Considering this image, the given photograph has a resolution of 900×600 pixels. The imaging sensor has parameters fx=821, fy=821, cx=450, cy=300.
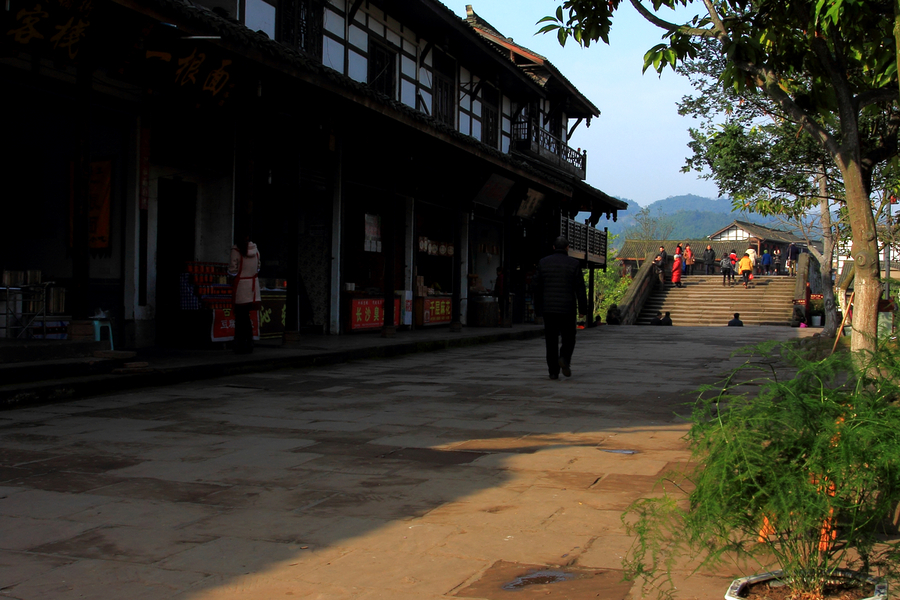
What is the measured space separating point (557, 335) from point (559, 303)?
15.6 inches

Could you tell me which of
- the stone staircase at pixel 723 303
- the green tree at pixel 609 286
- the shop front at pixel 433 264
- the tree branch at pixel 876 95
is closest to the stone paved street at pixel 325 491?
the tree branch at pixel 876 95

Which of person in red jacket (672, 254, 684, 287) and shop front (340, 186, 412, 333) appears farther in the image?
person in red jacket (672, 254, 684, 287)

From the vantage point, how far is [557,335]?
10125mm

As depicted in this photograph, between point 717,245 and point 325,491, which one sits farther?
point 717,245

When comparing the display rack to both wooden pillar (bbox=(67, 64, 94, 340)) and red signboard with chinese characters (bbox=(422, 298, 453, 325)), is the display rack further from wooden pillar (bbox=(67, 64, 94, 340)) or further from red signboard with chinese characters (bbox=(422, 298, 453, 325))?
red signboard with chinese characters (bbox=(422, 298, 453, 325))

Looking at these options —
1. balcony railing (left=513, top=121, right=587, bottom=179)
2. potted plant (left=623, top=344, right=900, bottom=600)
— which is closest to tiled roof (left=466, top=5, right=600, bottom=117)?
balcony railing (left=513, top=121, right=587, bottom=179)

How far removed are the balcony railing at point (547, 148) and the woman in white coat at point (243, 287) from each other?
1519 centimetres

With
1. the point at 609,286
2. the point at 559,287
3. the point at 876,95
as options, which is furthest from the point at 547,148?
the point at 609,286

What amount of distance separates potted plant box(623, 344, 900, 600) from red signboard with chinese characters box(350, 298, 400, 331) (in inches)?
522

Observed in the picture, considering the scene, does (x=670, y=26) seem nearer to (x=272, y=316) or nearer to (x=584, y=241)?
(x=272, y=316)

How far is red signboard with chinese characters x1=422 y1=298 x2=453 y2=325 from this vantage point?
18.7m

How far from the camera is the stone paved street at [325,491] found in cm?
325

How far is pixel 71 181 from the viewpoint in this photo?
11.0 m

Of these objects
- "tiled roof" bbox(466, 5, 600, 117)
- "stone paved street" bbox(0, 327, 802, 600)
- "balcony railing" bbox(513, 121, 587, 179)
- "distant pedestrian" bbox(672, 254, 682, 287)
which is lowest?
"stone paved street" bbox(0, 327, 802, 600)
